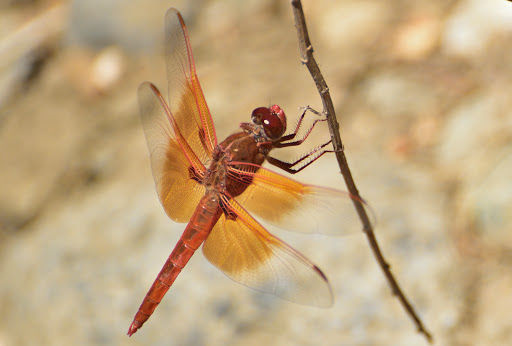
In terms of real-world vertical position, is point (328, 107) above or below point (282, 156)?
below

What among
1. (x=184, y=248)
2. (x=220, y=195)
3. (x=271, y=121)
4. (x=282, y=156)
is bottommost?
(x=184, y=248)

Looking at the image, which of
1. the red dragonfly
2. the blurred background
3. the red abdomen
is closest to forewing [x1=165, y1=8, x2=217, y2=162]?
the red dragonfly

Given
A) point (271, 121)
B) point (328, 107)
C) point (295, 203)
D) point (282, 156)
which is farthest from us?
point (282, 156)

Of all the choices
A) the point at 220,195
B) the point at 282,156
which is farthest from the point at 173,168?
the point at 282,156

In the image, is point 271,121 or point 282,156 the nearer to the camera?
point 271,121

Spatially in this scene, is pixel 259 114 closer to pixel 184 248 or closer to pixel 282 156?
pixel 184 248

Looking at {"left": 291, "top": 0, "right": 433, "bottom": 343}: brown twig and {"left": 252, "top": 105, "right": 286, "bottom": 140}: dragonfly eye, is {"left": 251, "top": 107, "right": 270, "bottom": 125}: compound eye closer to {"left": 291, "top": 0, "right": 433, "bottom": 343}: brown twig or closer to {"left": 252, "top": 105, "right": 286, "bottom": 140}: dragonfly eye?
{"left": 252, "top": 105, "right": 286, "bottom": 140}: dragonfly eye

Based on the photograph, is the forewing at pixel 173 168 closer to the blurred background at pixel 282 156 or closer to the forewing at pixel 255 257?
the forewing at pixel 255 257

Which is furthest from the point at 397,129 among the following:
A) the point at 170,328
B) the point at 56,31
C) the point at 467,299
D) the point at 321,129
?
the point at 56,31
